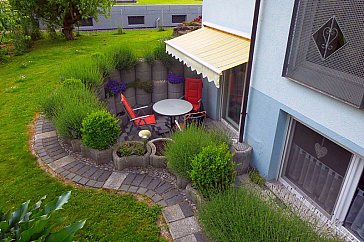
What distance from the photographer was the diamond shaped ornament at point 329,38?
6059mm

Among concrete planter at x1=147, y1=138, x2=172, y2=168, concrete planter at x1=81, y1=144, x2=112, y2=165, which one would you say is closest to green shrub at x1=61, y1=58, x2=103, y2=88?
concrete planter at x1=81, y1=144, x2=112, y2=165

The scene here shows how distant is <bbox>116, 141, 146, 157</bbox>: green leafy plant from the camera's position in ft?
31.3

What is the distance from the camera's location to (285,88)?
7.91 meters

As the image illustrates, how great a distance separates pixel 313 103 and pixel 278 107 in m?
1.41

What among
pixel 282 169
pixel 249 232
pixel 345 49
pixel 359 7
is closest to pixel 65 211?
pixel 249 232

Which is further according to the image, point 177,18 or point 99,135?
point 177,18

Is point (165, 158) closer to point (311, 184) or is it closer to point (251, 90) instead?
point (251, 90)

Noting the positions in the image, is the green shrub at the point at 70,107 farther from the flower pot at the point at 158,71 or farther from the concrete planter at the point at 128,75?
the flower pot at the point at 158,71

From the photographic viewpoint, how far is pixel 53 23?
28203mm

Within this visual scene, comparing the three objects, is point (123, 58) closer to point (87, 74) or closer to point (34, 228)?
point (87, 74)

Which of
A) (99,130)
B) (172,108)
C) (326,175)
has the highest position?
(99,130)

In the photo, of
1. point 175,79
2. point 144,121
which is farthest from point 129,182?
point 175,79

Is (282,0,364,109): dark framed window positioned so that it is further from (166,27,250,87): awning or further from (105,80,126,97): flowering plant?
(105,80,126,97): flowering plant

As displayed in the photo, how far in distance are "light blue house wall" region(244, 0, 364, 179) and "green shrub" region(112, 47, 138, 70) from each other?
745 cm
